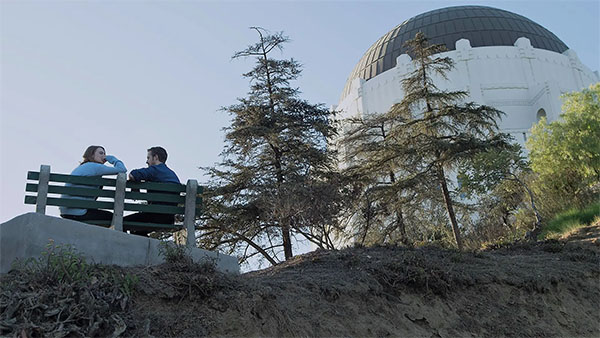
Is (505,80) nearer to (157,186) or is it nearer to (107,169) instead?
(157,186)

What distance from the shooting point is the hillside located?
399 cm

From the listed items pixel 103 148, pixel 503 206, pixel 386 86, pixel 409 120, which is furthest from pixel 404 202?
pixel 386 86

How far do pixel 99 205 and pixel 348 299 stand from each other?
3.13m

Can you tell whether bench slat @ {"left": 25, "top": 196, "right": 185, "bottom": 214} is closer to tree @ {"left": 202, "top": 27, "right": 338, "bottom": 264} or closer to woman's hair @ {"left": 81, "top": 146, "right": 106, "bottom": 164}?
woman's hair @ {"left": 81, "top": 146, "right": 106, "bottom": 164}

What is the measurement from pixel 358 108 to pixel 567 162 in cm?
2266

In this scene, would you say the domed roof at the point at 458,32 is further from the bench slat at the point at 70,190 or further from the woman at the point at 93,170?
the bench slat at the point at 70,190

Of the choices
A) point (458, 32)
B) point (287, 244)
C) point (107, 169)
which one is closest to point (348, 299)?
point (107, 169)

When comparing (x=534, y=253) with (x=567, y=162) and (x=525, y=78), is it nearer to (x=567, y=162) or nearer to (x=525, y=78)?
(x=567, y=162)

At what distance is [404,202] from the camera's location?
1563 cm

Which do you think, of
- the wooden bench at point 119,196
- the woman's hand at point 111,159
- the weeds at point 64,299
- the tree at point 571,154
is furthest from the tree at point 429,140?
the weeds at point 64,299

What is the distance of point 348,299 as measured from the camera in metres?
5.43

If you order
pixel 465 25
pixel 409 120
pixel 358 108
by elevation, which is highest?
pixel 465 25

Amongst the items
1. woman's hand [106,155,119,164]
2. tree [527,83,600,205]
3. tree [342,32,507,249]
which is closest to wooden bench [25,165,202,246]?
woman's hand [106,155,119,164]

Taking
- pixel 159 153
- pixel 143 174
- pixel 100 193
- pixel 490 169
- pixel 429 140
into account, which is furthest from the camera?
pixel 429 140
